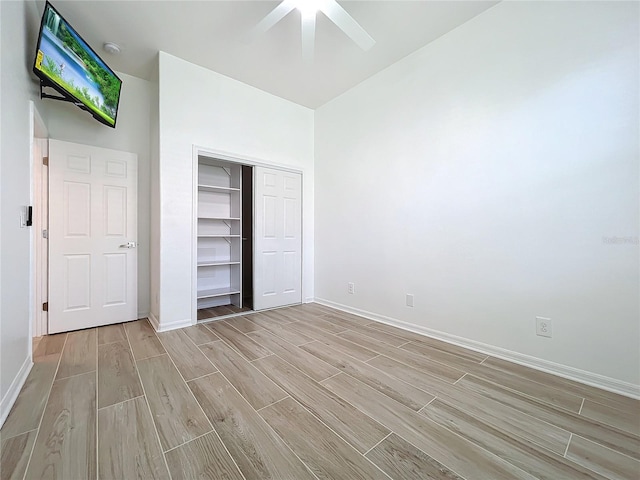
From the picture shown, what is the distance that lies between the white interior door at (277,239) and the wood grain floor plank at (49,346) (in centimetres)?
191

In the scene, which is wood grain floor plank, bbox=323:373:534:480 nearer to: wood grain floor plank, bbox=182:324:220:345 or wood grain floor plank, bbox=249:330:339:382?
wood grain floor plank, bbox=249:330:339:382

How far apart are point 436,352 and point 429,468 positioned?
4.24 ft

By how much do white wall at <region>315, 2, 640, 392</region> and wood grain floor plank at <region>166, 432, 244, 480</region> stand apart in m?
2.16

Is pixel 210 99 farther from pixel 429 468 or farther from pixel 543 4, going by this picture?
pixel 429 468

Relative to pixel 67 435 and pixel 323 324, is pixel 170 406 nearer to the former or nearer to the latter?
pixel 67 435

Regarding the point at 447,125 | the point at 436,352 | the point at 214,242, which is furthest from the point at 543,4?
the point at 214,242

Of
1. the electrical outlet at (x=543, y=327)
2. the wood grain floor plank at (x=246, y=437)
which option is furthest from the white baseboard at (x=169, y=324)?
the electrical outlet at (x=543, y=327)

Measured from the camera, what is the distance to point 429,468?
116cm

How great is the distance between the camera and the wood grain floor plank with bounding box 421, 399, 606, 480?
1147mm

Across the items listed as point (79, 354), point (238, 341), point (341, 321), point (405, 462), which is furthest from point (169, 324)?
point (405, 462)

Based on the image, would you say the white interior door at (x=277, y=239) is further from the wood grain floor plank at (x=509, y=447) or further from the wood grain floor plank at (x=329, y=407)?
the wood grain floor plank at (x=509, y=447)

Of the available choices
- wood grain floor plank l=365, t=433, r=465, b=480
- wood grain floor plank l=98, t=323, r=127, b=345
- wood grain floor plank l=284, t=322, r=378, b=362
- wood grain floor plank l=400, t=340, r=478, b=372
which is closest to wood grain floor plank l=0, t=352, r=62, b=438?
wood grain floor plank l=98, t=323, r=127, b=345

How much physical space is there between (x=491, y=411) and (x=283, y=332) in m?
1.88

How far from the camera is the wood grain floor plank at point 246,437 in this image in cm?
114
